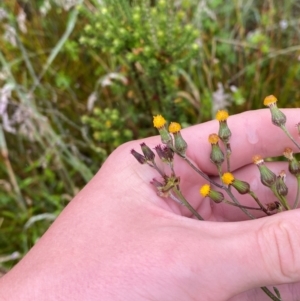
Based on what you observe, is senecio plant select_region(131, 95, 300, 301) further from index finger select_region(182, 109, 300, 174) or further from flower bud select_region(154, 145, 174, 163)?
index finger select_region(182, 109, 300, 174)

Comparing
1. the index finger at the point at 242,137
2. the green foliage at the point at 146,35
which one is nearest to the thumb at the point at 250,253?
the index finger at the point at 242,137

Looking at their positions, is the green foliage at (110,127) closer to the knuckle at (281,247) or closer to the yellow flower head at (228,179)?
the yellow flower head at (228,179)

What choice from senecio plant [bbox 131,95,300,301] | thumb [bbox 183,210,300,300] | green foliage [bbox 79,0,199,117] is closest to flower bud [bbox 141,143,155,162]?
senecio plant [bbox 131,95,300,301]

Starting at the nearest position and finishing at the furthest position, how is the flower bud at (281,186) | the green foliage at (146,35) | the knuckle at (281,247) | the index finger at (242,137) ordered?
1. the knuckle at (281,247)
2. the flower bud at (281,186)
3. the index finger at (242,137)
4. the green foliage at (146,35)

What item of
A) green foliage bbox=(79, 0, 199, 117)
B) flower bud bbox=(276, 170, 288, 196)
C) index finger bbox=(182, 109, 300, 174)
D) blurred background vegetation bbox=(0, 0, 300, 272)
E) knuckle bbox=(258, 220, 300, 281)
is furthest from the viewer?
blurred background vegetation bbox=(0, 0, 300, 272)

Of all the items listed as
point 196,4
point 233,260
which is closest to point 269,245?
point 233,260

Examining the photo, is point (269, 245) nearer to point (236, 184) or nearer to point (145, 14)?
point (236, 184)
